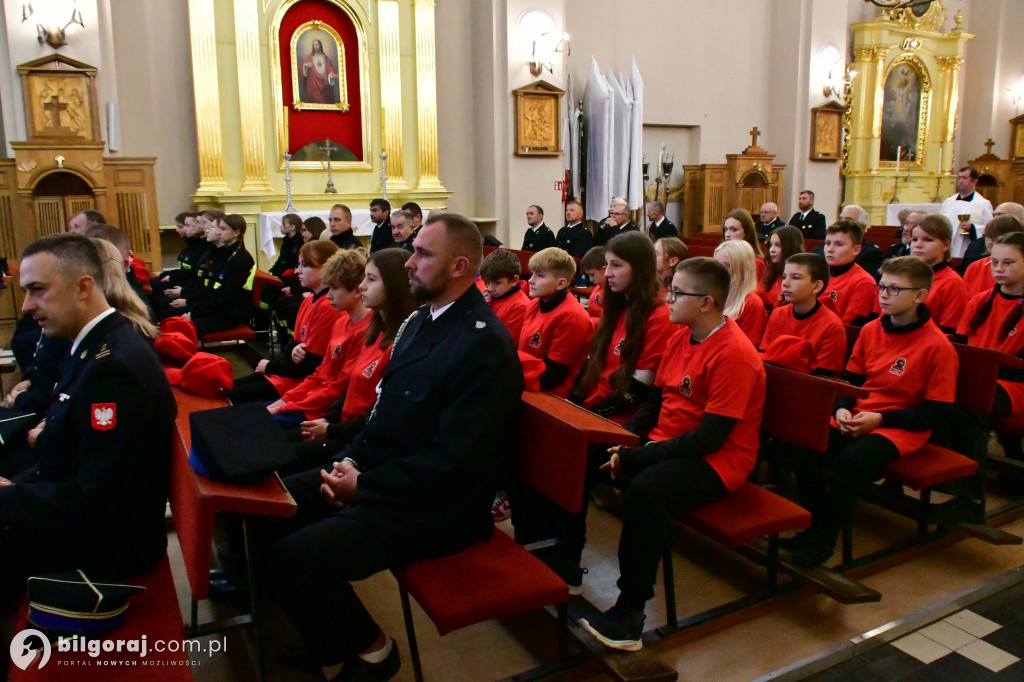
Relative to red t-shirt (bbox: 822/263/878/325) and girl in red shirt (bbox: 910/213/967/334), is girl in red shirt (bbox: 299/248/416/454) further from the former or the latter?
girl in red shirt (bbox: 910/213/967/334)

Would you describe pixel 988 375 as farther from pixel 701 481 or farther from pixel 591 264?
pixel 591 264

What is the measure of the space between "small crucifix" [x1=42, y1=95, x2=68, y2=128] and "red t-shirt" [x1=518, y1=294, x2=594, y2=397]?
713 cm

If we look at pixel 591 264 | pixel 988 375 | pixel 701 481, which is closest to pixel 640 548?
pixel 701 481

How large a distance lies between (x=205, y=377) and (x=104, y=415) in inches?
48.0

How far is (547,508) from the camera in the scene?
3.16 m

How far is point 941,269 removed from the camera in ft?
15.6

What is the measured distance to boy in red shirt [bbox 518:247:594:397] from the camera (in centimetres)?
385

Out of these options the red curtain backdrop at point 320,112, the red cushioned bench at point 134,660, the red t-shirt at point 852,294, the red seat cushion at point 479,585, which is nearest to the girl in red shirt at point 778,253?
the red t-shirt at point 852,294

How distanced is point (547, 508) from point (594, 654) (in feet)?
2.55

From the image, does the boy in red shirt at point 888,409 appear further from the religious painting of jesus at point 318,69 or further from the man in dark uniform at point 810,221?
the religious painting of jesus at point 318,69

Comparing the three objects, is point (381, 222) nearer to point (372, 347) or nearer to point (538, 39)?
point (538, 39)

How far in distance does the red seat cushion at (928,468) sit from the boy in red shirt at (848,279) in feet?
5.16

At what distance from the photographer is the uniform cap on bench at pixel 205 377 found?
10.7ft

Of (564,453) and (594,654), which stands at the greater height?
(564,453)
